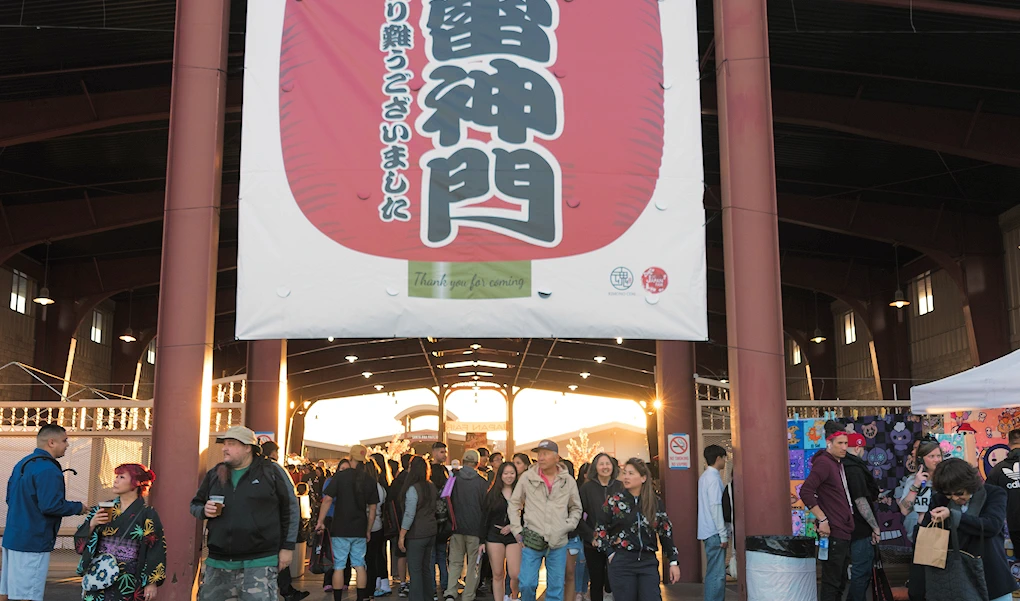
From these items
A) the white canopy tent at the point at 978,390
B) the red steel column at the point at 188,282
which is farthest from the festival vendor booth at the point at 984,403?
the red steel column at the point at 188,282

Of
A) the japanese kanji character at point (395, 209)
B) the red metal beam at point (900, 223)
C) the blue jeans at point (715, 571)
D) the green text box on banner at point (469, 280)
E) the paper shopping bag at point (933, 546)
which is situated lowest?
the blue jeans at point (715, 571)

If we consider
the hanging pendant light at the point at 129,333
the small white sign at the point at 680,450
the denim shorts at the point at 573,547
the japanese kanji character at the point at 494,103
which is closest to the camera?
the japanese kanji character at the point at 494,103

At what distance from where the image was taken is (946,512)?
6707mm

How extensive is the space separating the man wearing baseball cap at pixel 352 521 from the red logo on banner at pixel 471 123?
10.8 feet

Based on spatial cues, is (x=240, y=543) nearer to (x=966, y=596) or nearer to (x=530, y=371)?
(x=966, y=596)

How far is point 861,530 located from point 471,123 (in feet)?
18.1

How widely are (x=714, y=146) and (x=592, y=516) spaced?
935 cm

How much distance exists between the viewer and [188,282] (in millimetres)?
10195

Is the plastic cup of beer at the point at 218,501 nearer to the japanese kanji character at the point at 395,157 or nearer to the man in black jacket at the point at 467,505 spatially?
the japanese kanji character at the point at 395,157

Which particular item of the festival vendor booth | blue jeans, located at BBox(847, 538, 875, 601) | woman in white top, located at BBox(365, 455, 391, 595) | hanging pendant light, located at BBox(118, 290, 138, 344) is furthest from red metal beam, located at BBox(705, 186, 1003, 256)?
hanging pendant light, located at BBox(118, 290, 138, 344)

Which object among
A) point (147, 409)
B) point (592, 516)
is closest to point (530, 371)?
point (147, 409)

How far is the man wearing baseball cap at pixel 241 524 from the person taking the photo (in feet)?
23.9

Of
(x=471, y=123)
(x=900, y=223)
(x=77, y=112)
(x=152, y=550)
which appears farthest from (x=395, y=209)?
(x=900, y=223)

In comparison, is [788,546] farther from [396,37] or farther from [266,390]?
[266,390]
